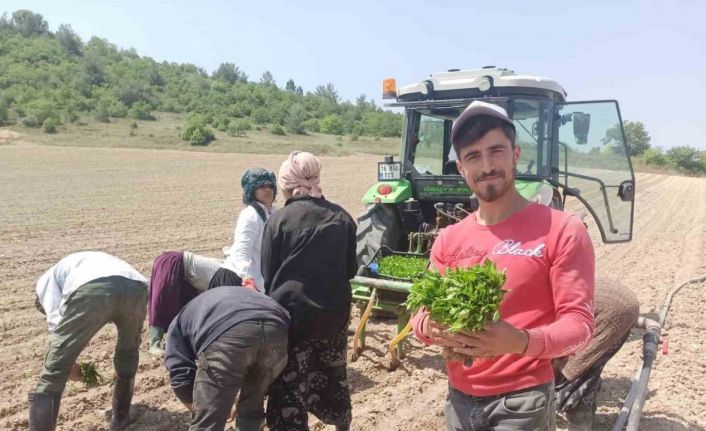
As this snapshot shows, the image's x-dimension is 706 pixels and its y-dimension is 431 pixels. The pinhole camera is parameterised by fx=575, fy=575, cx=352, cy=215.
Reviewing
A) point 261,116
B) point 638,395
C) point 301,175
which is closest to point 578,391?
point 638,395

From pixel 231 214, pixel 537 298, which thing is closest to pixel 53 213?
pixel 231 214

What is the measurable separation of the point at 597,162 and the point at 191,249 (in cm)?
624

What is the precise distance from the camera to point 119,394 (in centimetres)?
369

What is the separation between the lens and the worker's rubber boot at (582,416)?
334 centimetres

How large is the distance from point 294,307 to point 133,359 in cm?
131

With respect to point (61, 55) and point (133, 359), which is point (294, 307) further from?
point (61, 55)

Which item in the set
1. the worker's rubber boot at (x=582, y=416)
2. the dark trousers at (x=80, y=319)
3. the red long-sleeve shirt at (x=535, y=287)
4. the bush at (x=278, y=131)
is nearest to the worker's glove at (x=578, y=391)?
the worker's rubber boot at (x=582, y=416)

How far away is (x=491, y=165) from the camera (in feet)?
6.47

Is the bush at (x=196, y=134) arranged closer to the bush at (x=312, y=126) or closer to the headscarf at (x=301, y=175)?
the bush at (x=312, y=126)

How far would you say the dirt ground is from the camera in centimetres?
399

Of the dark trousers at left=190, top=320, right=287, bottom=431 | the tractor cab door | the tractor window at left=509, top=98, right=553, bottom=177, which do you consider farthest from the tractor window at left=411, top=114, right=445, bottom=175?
the dark trousers at left=190, top=320, right=287, bottom=431

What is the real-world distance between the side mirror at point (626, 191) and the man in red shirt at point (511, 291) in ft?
15.1

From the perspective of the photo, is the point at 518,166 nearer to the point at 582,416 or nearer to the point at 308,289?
the point at 582,416

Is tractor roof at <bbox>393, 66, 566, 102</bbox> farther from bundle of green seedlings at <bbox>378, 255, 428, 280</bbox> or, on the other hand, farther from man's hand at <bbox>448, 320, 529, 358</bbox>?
man's hand at <bbox>448, 320, 529, 358</bbox>
